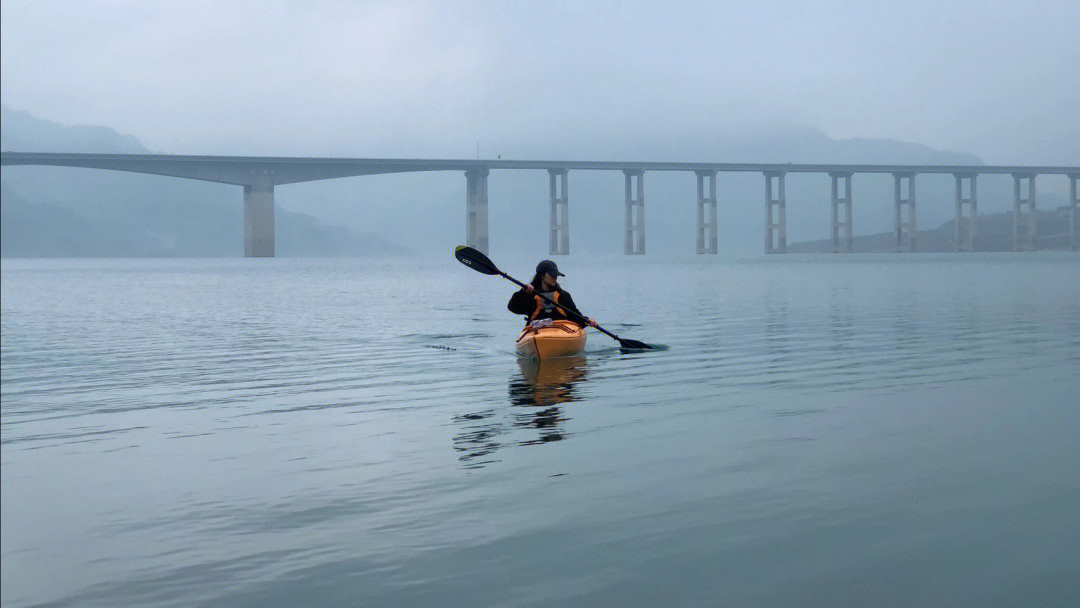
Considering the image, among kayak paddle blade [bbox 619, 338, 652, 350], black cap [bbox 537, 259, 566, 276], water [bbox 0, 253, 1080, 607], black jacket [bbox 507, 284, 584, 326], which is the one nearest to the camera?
water [bbox 0, 253, 1080, 607]

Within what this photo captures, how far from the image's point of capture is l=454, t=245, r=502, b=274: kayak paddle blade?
2091 cm

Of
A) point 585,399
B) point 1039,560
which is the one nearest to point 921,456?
point 1039,560

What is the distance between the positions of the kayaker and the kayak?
0.62 ft

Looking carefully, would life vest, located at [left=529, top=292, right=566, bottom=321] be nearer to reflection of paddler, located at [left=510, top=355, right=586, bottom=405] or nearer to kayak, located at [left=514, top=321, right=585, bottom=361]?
kayak, located at [left=514, top=321, right=585, bottom=361]

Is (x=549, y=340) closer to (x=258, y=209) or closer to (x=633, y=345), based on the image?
(x=633, y=345)

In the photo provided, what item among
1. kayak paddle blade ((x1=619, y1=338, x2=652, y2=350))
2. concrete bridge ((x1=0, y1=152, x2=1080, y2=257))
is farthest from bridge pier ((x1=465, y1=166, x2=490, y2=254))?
kayak paddle blade ((x1=619, y1=338, x2=652, y2=350))

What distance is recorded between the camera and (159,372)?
18.7m

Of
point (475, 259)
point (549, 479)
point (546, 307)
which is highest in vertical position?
point (475, 259)

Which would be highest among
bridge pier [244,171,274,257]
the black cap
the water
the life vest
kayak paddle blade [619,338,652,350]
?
bridge pier [244,171,274,257]

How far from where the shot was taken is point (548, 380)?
1656 cm

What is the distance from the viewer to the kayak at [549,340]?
19.1 m

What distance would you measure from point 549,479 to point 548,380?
24.7ft

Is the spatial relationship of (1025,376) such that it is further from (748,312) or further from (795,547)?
(748,312)

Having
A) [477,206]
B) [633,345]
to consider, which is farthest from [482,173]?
[633,345]
